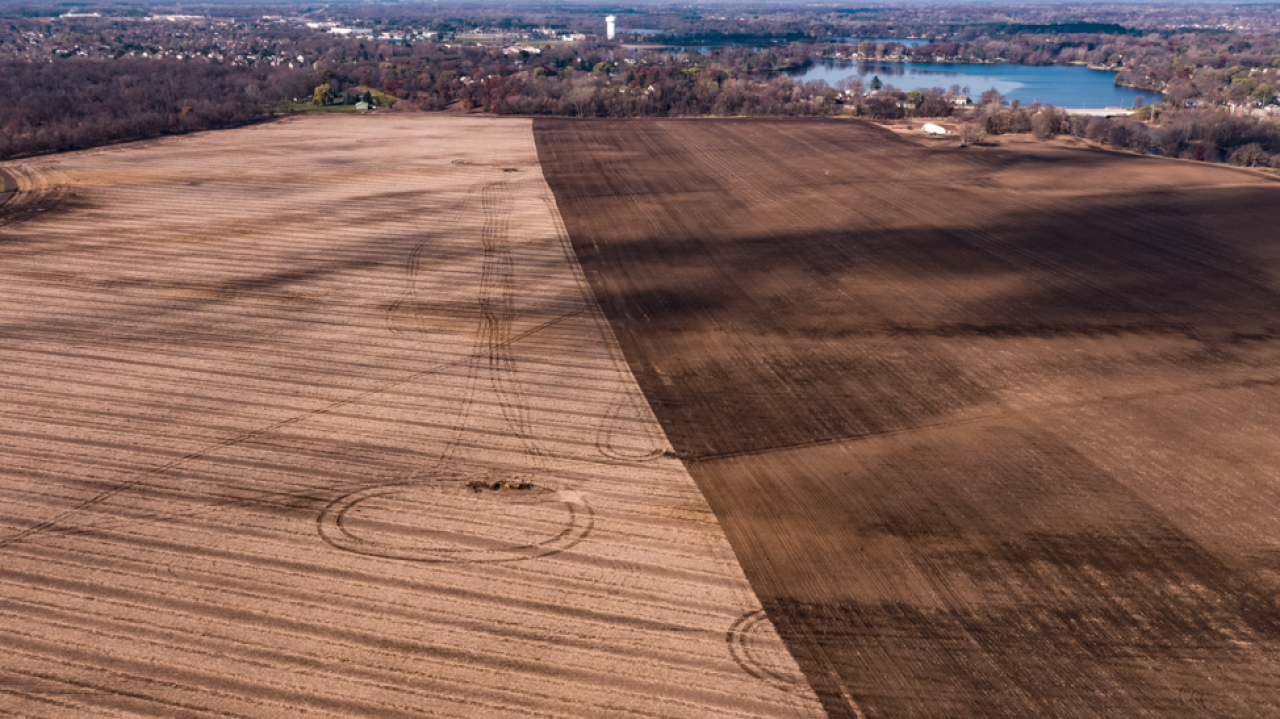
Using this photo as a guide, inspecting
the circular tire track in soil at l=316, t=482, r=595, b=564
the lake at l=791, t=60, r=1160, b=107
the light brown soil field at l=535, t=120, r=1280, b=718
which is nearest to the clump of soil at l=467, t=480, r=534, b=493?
the circular tire track in soil at l=316, t=482, r=595, b=564

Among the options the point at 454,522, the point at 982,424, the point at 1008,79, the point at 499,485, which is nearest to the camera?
the point at 454,522

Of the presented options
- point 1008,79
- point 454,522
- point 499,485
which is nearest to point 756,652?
point 454,522

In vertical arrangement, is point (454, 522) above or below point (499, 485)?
below

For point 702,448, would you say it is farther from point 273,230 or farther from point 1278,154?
point 1278,154

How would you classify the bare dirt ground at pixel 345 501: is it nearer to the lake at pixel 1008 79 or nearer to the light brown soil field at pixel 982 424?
the light brown soil field at pixel 982 424

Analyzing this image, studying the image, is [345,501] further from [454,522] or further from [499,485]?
[499,485]

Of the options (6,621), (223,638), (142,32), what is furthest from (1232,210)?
(142,32)

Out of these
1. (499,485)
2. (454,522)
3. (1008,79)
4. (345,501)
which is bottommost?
(454,522)
